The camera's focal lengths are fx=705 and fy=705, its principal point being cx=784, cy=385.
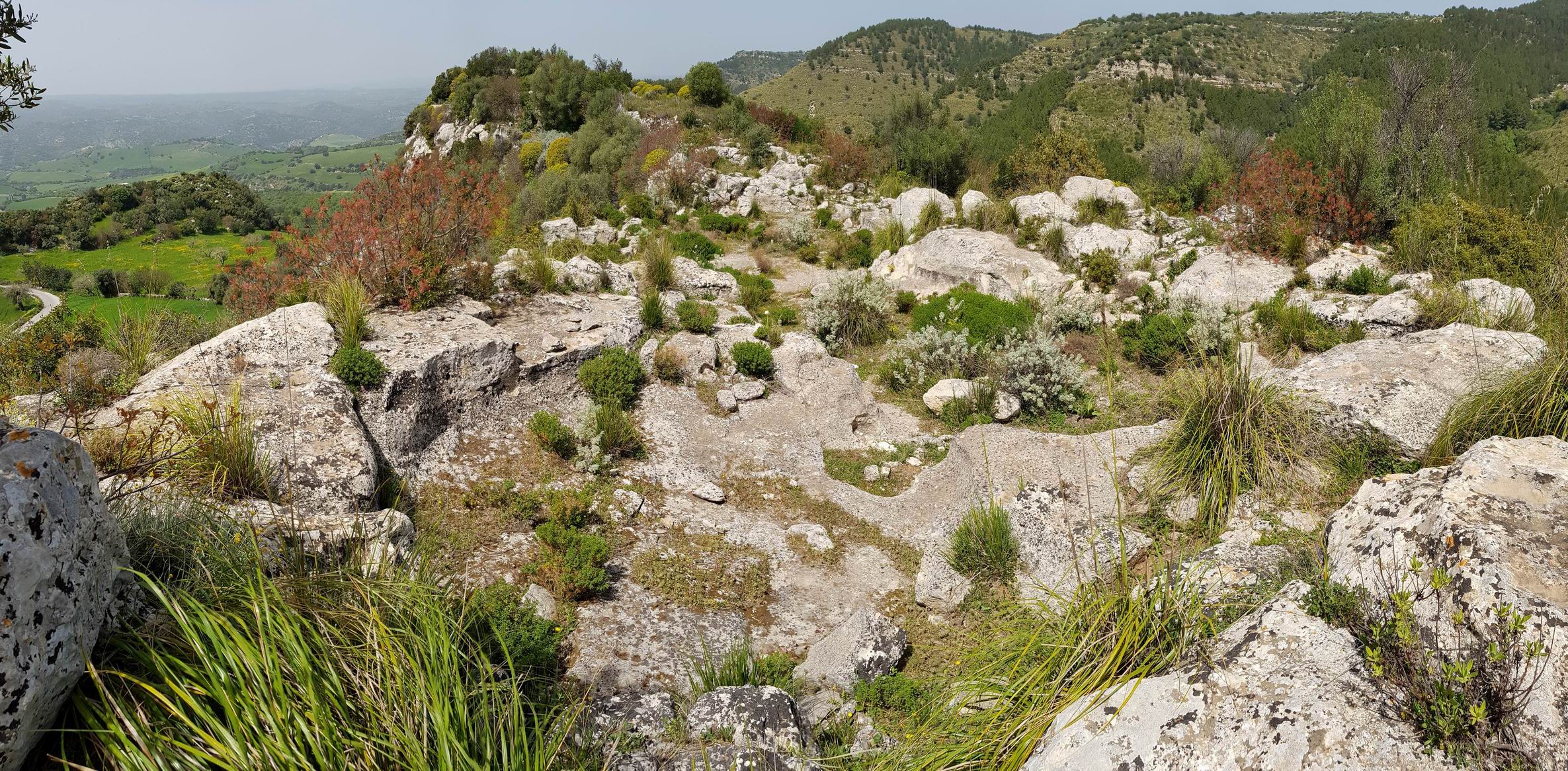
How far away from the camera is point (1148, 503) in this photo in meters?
6.07

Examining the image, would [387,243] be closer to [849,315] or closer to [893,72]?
[849,315]

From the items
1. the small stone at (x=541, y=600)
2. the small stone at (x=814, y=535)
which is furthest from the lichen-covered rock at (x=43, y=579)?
the small stone at (x=814, y=535)

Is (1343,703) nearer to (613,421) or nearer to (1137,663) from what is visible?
(1137,663)

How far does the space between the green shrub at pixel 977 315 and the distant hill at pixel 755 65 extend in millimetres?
135094

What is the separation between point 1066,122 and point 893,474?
47.8m

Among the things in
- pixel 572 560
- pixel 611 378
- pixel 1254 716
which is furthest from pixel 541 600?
pixel 1254 716

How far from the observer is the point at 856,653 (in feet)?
17.8

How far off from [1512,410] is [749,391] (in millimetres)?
7900

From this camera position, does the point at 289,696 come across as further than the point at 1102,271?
No

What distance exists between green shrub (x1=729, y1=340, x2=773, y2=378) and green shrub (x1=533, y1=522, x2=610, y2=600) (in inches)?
179

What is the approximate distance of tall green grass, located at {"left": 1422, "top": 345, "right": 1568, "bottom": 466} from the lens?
15.7ft

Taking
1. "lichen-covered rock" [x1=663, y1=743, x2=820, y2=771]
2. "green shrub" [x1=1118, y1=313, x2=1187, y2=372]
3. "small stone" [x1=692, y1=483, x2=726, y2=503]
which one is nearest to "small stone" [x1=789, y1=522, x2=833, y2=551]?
"small stone" [x1=692, y1=483, x2=726, y2=503]

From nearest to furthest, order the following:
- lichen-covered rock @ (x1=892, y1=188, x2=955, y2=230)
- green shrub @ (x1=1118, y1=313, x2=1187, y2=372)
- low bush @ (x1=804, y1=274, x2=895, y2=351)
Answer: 1. green shrub @ (x1=1118, y1=313, x2=1187, y2=372)
2. low bush @ (x1=804, y1=274, x2=895, y2=351)
3. lichen-covered rock @ (x1=892, y1=188, x2=955, y2=230)

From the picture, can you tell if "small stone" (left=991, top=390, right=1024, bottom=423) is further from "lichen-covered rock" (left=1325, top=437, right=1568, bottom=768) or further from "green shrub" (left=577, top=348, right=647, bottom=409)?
"lichen-covered rock" (left=1325, top=437, right=1568, bottom=768)
